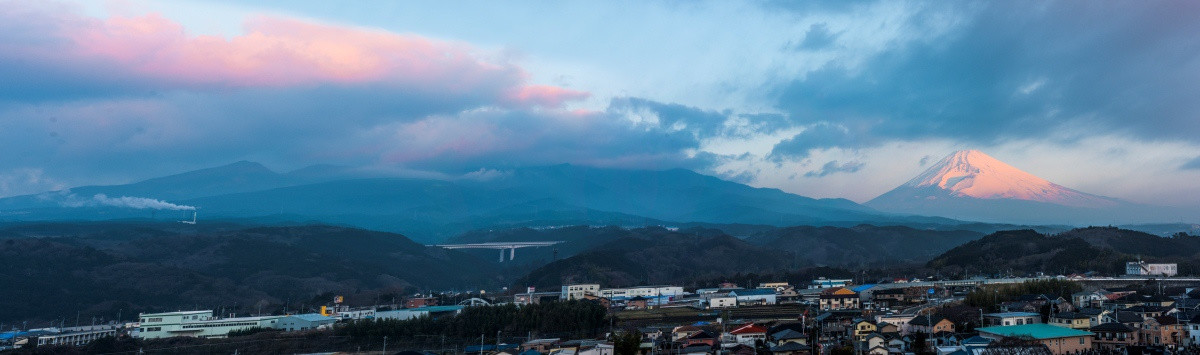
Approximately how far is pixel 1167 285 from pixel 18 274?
72901 mm

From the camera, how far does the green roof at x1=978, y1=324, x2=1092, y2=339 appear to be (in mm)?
23469

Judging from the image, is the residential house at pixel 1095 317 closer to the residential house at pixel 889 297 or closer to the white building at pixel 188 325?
the residential house at pixel 889 297

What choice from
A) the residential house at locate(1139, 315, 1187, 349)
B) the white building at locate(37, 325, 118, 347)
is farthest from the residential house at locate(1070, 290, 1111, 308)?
the white building at locate(37, 325, 118, 347)

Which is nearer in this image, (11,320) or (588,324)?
(588,324)

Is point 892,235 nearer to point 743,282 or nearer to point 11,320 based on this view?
point 743,282

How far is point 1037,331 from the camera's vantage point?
24.0 metres

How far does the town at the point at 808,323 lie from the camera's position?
25.2 meters

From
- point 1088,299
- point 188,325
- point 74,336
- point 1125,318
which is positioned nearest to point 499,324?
point 188,325

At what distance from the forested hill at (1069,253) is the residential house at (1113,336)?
87.5 feet

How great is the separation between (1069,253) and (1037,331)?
36.3 meters

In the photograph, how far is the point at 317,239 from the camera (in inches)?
3834

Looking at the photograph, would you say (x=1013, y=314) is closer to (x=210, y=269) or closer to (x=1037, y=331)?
(x=1037, y=331)

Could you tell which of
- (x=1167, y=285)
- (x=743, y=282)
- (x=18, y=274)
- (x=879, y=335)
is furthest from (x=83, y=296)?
(x=1167, y=285)

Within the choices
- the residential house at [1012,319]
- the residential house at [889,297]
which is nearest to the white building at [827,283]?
the residential house at [889,297]
